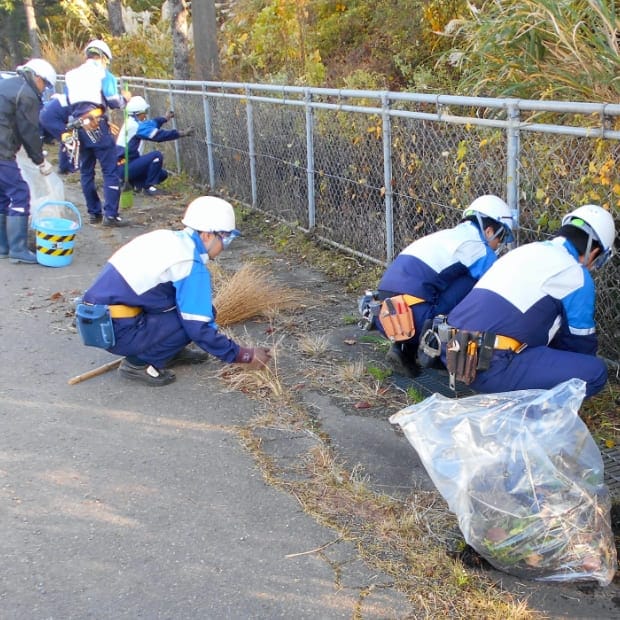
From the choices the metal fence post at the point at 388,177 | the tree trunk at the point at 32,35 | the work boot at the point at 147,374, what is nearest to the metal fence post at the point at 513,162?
the metal fence post at the point at 388,177

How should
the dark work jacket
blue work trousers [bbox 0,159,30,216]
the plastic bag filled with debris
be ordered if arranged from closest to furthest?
1. the plastic bag filled with debris
2. the dark work jacket
3. blue work trousers [bbox 0,159,30,216]

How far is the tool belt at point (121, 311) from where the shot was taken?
4.85 metres

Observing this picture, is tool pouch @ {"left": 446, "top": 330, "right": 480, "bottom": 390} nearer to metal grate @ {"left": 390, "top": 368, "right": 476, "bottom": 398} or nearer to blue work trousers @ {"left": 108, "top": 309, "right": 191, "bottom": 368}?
metal grate @ {"left": 390, "top": 368, "right": 476, "bottom": 398}

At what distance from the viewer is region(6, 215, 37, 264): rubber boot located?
25.6ft

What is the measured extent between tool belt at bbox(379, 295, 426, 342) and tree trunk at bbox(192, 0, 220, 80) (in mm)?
8650

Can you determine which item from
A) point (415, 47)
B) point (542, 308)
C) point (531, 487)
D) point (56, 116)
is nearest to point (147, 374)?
point (542, 308)

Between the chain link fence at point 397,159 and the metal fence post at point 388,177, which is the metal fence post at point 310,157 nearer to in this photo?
the chain link fence at point 397,159

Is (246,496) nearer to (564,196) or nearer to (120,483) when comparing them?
(120,483)

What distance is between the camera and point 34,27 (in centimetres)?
2536

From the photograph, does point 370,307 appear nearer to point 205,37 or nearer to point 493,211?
point 493,211

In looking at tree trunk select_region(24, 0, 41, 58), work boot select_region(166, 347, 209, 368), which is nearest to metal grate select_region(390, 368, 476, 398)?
work boot select_region(166, 347, 209, 368)

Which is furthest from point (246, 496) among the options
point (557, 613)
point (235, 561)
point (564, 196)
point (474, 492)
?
point (564, 196)

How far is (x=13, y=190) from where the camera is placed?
751 centimetres

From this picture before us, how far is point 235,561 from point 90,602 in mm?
593
